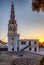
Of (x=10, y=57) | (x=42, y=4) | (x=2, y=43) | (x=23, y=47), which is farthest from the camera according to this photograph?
(x=2, y=43)

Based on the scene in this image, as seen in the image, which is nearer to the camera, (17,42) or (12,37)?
(12,37)

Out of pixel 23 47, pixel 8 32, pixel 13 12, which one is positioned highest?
pixel 13 12

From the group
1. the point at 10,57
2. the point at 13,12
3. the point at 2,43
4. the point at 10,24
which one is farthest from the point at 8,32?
the point at 10,57

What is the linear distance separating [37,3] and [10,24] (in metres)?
35.9

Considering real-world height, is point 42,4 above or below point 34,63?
above

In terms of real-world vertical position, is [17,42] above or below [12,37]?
below

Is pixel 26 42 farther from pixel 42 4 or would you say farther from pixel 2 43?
pixel 42 4

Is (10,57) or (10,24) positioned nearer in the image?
(10,57)

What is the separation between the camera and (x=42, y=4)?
13.5 feet

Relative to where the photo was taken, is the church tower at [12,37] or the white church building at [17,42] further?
the church tower at [12,37]

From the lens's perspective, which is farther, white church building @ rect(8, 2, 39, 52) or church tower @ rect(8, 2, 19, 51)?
church tower @ rect(8, 2, 19, 51)

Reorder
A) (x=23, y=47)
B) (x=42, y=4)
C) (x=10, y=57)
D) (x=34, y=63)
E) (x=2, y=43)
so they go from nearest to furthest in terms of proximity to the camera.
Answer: (x=42, y=4)
(x=34, y=63)
(x=10, y=57)
(x=23, y=47)
(x=2, y=43)

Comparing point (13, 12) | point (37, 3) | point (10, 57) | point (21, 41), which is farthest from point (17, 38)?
point (37, 3)

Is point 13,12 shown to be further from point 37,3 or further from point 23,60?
point 37,3
